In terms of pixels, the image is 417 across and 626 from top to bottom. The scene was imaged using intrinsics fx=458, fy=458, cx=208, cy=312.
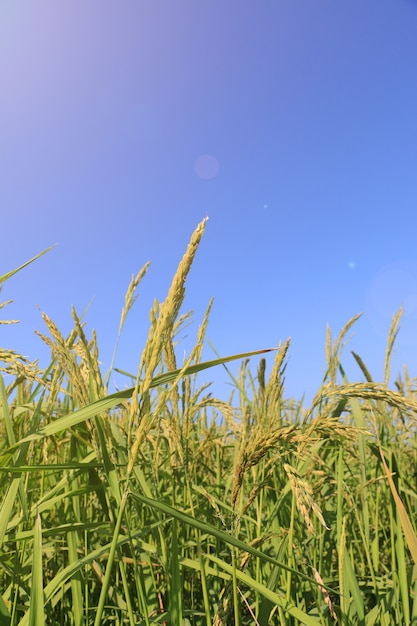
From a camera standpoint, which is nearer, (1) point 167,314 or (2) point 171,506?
(1) point 167,314

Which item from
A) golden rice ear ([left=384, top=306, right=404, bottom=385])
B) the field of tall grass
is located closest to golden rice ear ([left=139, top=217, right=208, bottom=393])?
the field of tall grass

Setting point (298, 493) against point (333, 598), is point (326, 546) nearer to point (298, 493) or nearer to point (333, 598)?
point (333, 598)

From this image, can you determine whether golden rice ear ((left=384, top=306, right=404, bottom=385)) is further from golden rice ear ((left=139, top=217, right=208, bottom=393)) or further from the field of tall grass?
golden rice ear ((left=139, top=217, right=208, bottom=393))

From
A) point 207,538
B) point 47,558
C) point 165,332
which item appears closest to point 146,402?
point 165,332

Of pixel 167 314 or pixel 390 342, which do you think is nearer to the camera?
pixel 167 314

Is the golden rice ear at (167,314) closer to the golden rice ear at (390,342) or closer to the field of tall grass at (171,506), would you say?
the field of tall grass at (171,506)

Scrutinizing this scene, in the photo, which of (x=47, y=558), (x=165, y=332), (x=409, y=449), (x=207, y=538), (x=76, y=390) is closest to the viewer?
(x=165, y=332)

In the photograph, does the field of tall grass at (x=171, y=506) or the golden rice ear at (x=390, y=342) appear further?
the golden rice ear at (x=390, y=342)

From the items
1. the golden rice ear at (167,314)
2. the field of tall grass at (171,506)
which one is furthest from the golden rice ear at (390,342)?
the golden rice ear at (167,314)

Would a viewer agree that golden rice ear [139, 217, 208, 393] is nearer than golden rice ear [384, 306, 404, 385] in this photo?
Yes

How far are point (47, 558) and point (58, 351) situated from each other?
139 cm

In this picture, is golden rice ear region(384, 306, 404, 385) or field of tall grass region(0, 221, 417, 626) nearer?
field of tall grass region(0, 221, 417, 626)

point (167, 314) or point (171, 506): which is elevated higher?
point (167, 314)

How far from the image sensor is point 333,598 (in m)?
2.21
